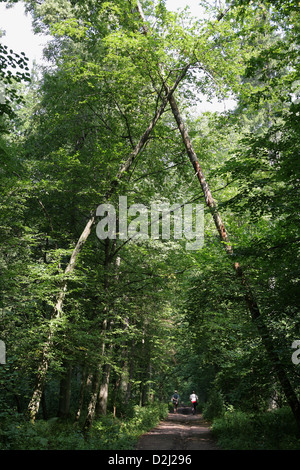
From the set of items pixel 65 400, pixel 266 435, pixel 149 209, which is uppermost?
pixel 149 209

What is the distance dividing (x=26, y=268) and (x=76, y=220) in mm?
5220

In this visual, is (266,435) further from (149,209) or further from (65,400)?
(65,400)

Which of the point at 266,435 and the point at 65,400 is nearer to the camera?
the point at 266,435

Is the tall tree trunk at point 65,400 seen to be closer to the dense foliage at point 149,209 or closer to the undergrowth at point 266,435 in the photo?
the dense foliage at point 149,209

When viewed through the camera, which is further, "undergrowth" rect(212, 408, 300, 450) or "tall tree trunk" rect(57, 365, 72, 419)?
"tall tree trunk" rect(57, 365, 72, 419)

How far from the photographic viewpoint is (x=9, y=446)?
6.22 meters

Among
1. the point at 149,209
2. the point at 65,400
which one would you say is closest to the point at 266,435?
the point at 149,209

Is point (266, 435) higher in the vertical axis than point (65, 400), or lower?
higher

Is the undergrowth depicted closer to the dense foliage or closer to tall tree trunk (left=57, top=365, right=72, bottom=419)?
the dense foliage

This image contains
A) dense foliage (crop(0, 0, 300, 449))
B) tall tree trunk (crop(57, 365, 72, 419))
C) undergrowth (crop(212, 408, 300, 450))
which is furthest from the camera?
tall tree trunk (crop(57, 365, 72, 419))

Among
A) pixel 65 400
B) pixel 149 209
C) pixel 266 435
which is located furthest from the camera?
pixel 65 400

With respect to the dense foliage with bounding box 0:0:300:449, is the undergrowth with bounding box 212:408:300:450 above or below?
below

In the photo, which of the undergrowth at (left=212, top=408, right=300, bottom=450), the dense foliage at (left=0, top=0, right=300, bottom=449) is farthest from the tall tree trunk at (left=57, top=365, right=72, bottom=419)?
the undergrowth at (left=212, top=408, right=300, bottom=450)
